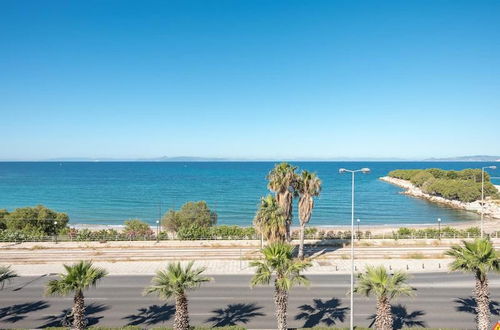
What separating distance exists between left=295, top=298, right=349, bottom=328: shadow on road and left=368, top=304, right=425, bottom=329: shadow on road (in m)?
2.04

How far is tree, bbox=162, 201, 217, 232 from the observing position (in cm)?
5416

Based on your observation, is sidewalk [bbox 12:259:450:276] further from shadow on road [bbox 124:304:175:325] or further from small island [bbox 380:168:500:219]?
small island [bbox 380:168:500:219]

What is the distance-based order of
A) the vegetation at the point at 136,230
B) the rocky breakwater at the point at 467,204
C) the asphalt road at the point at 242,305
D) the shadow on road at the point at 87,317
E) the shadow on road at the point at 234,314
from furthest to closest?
the rocky breakwater at the point at 467,204
the vegetation at the point at 136,230
the asphalt road at the point at 242,305
the shadow on road at the point at 234,314
the shadow on road at the point at 87,317

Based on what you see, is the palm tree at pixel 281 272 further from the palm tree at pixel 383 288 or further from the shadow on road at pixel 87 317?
the shadow on road at pixel 87 317

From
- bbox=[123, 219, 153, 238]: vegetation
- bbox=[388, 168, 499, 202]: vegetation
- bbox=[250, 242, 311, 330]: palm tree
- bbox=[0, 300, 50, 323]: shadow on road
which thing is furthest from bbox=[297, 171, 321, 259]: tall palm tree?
bbox=[388, 168, 499, 202]: vegetation

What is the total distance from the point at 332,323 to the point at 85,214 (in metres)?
76.4

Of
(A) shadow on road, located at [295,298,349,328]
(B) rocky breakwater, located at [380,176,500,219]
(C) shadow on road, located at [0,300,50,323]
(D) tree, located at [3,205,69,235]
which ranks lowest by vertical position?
(B) rocky breakwater, located at [380,176,500,219]

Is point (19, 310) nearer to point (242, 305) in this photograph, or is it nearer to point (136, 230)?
point (242, 305)

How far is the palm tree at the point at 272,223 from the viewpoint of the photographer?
104ft

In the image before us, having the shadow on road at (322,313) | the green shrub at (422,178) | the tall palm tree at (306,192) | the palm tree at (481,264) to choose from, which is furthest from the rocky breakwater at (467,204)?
the palm tree at (481,264)

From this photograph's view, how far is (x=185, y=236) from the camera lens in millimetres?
47375

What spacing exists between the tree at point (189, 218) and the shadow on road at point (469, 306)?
36100 millimetres

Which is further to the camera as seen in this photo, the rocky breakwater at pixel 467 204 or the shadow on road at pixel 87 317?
the rocky breakwater at pixel 467 204

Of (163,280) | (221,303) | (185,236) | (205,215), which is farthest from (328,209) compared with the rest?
(163,280)
